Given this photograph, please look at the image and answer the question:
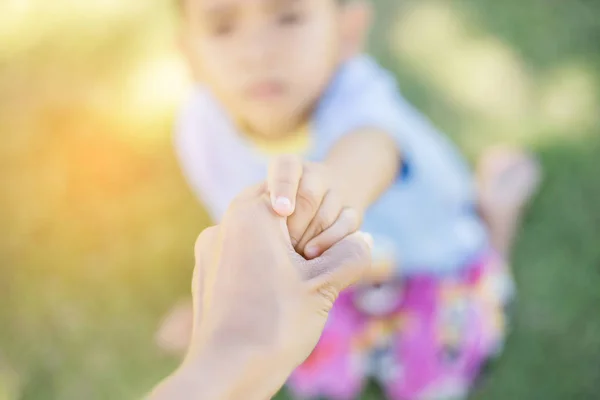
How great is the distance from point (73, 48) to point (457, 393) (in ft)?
4.08

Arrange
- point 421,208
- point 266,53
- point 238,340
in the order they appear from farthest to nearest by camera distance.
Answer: point 421,208
point 266,53
point 238,340

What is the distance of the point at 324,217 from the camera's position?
52 centimetres

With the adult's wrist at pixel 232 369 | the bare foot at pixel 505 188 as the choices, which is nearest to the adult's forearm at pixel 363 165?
the adult's wrist at pixel 232 369

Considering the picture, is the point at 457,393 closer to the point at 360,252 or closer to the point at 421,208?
the point at 421,208

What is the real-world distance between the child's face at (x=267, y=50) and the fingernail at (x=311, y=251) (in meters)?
0.38

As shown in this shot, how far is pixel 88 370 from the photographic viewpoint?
1290 mm

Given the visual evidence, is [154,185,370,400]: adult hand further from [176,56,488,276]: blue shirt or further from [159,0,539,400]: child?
[176,56,488,276]: blue shirt

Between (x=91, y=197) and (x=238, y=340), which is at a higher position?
(x=238, y=340)

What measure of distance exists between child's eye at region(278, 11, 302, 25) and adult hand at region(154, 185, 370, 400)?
0.38 metres

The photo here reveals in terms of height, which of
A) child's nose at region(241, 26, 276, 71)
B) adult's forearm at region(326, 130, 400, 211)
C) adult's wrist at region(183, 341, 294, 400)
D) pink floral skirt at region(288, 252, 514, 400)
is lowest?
pink floral skirt at region(288, 252, 514, 400)

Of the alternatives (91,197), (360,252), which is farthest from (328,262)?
(91,197)

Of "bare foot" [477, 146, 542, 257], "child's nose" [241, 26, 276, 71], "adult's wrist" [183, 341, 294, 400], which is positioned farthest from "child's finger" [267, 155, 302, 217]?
"bare foot" [477, 146, 542, 257]

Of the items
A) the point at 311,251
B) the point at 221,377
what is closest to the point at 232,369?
the point at 221,377

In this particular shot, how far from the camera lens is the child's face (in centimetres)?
79
